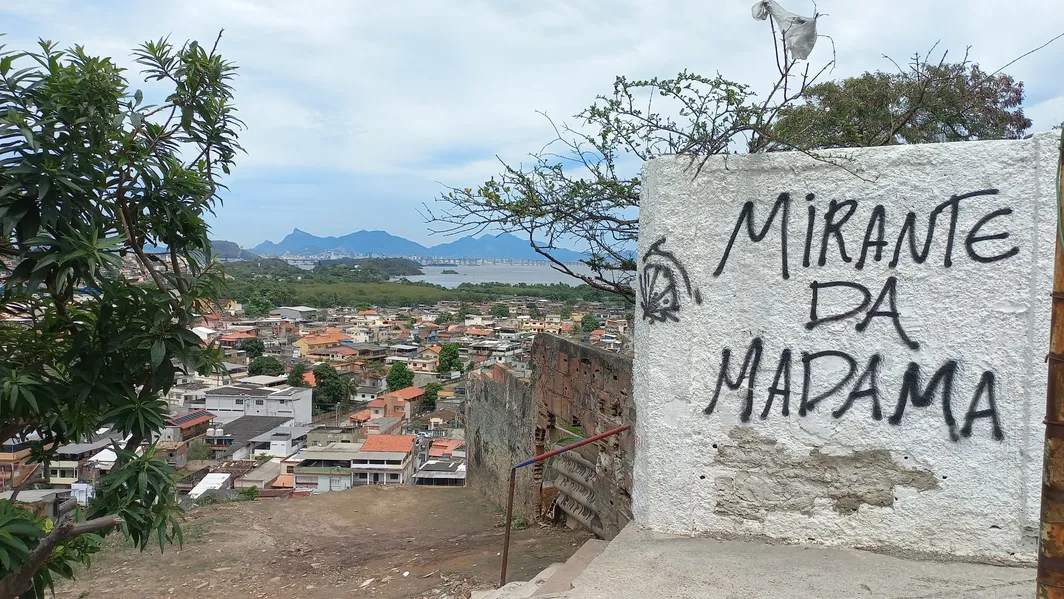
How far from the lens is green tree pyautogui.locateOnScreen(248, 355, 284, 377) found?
53.6 m

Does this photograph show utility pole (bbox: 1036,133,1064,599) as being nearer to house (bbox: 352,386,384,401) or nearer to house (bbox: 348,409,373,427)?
house (bbox: 348,409,373,427)

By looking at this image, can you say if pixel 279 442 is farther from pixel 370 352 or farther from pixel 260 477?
pixel 370 352

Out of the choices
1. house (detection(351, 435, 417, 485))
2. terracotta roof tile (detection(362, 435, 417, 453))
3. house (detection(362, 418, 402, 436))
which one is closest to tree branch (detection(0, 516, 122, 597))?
house (detection(351, 435, 417, 485))

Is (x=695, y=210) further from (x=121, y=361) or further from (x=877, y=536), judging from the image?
(x=121, y=361)

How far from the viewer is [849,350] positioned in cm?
372

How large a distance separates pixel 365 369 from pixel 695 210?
53.9 meters

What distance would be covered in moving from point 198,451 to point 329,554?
28568 mm

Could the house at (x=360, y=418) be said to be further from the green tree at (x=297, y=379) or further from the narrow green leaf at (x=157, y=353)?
the narrow green leaf at (x=157, y=353)

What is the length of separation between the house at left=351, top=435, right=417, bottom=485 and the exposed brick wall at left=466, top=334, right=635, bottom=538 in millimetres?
13898

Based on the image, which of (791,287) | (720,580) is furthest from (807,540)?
(791,287)

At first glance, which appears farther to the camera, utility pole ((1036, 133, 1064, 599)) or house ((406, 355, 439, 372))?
house ((406, 355, 439, 372))

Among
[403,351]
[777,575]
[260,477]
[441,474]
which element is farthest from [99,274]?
[403,351]

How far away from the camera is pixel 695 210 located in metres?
3.94

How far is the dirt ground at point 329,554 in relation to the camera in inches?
255
